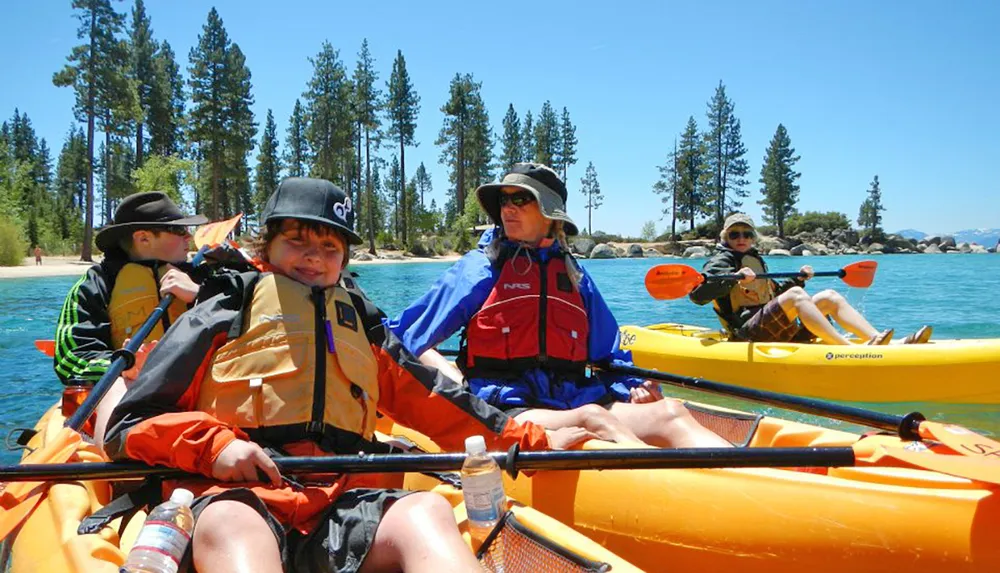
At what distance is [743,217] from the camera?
6.62 metres

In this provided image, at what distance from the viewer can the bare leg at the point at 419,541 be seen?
1.59 meters

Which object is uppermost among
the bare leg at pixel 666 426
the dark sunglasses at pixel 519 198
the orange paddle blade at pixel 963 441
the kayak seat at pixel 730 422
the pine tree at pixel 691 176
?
the pine tree at pixel 691 176

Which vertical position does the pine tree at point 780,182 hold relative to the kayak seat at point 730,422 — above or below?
above

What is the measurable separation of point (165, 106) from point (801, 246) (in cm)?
4211

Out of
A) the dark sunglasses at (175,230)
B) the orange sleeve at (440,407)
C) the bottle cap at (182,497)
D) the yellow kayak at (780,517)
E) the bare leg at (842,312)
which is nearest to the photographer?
the bottle cap at (182,497)

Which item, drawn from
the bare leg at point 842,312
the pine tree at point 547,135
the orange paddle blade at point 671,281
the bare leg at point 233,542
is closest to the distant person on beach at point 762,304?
the bare leg at point 842,312

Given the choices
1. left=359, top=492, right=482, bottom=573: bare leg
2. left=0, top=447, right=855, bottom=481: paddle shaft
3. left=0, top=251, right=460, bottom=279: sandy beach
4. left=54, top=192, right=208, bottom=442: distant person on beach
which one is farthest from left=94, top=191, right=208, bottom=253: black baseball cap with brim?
left=0, top=251, right=460, bottom=279: sandy beach

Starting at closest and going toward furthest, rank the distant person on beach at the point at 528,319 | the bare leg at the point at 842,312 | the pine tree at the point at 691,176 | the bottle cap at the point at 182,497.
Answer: the bottle cap at the point at 182,497, the distant person on beach at the point at 528,319, the bare leg at the point at 842,312, the pine tree at the point at 691,176

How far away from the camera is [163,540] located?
1555mm

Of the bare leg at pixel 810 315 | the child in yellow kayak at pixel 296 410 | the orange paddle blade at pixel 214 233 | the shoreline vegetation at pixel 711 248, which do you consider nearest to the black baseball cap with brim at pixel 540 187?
the child in yellow kayak at pixel 296 410

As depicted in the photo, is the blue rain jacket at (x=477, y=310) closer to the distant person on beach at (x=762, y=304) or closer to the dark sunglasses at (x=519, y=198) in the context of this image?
the dark sunglasses at (x=519, y=198)

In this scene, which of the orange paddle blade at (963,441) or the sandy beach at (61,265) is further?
→ the sandy beach at (61,265)

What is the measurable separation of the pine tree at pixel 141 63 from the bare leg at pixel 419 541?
1558 inches

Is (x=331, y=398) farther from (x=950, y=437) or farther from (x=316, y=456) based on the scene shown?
(x=950, y=437)
